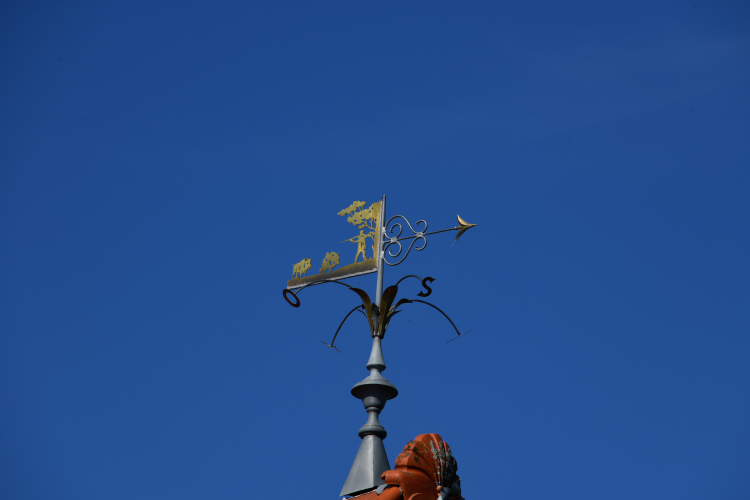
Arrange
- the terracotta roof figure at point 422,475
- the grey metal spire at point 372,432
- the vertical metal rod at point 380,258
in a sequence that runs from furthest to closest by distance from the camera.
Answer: the vertical metal rod at point 380,258, the grey metal spire at point 372,432, the terracotta roof figure at point 422,475

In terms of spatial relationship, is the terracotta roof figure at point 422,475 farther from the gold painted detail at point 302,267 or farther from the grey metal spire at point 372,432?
the gold painted detail at point 302,267

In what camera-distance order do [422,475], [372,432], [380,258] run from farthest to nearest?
[380,258]
[372,432]
[422,475]

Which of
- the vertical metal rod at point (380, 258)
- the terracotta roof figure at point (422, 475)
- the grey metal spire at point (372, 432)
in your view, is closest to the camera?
the terracotta roof figure at point (422, 475)

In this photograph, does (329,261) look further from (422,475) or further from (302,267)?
(422,475)

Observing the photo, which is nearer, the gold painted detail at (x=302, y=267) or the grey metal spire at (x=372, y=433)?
the grey metal spire at (x=372, y=433)

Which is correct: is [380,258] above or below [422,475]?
above

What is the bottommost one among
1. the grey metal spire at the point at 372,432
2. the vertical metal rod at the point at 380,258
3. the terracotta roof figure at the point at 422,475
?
the terracotta roof figure at the point at 422,475

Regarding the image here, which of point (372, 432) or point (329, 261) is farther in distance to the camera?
point (329, 261)

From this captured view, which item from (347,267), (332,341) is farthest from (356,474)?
(347,267)

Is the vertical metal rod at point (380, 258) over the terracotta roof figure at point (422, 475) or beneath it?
over

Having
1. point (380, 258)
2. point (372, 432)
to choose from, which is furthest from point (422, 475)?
point (380, 258)

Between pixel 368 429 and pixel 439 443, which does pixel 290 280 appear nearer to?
pixel 368 429

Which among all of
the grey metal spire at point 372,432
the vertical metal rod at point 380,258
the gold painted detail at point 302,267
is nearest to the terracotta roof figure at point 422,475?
the grey metal spire at point 372,432

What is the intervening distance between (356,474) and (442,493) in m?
1.02
